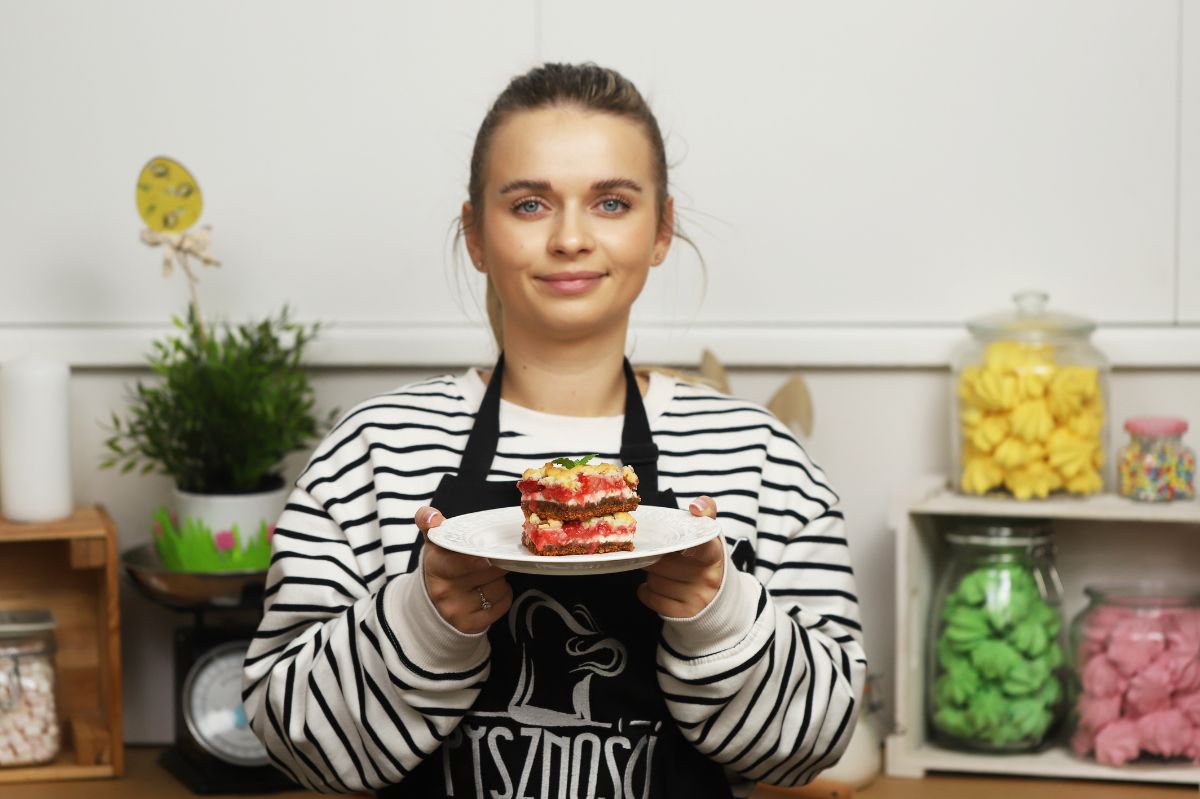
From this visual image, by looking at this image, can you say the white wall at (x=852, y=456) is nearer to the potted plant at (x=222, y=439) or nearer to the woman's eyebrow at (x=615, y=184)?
the potted plant at (x=222, y=439)

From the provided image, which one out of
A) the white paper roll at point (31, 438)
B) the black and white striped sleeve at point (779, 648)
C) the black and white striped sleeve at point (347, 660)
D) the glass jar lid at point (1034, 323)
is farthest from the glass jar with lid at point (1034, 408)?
the white paper roll at point (31, 438)

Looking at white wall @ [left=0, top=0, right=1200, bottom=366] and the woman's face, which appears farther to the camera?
white wall @ [left=0, top=0, right=1200, bottom=366]

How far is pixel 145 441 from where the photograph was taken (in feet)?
6.20

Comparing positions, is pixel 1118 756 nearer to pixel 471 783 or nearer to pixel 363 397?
pixel 471 783

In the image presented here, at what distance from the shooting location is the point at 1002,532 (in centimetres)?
166

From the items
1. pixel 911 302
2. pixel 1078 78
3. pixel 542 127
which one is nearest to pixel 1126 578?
pixel 911 302

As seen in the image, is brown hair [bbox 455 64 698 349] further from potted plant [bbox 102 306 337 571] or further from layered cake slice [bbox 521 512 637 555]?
potted plant [bbox 102 306 337 571]

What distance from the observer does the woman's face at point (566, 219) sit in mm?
1141

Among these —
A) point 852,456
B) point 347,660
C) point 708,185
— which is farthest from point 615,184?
point 852,456

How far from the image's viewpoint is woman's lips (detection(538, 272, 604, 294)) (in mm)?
1141

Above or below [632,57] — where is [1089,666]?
below

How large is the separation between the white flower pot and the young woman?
0.49 m

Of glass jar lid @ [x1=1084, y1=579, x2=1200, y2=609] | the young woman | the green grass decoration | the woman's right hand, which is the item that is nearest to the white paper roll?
the green grass decoration

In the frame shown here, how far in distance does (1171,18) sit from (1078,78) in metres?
0.13
